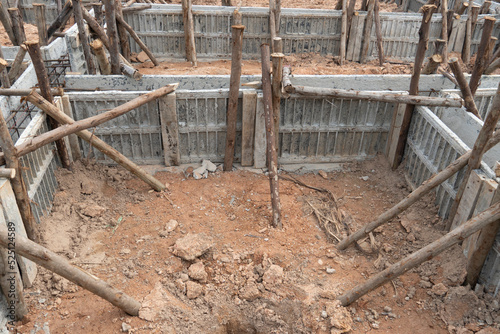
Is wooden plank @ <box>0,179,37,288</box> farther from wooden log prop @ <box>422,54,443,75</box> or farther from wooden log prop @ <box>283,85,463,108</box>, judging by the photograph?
wooden log prop @ <box>422,54,443,75</box>

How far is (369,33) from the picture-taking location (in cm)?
1322

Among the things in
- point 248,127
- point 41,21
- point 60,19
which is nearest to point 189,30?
point 60,19

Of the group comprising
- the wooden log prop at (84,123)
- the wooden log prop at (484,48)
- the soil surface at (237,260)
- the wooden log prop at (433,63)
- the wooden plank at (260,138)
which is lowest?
the soil surface at (237,260)

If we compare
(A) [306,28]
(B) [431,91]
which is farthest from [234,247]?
(A) [306,28]

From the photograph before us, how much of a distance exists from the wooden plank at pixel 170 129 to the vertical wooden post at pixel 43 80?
5.59ft

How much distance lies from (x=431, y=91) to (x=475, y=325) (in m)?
4.82

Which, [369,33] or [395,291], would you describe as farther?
[369,33]

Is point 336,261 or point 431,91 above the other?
point 431,91

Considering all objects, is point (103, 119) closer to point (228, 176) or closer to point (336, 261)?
point (228, 176)

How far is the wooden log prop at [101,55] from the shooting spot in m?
7.76

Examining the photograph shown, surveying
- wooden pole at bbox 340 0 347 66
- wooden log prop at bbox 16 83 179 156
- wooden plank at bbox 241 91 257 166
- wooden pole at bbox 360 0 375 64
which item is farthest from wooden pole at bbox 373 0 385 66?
wooden log prop at bbox 16 83 179 156

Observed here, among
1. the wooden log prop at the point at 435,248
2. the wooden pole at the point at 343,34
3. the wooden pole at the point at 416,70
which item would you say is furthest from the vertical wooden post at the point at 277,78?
the wooden pole at the point at 343,34

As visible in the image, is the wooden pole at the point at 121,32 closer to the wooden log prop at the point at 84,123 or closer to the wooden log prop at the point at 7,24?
the wooden log prop at the point at 7,24

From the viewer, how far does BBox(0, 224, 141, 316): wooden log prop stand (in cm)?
425
